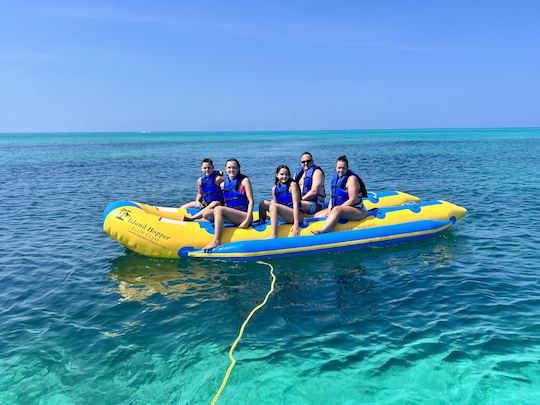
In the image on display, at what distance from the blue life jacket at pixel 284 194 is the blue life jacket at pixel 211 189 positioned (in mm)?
1060

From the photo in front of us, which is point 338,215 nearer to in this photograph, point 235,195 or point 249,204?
point 249,204

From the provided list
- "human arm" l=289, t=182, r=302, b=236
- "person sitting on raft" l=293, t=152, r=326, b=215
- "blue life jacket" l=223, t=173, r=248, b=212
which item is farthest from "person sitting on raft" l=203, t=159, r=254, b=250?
"person sitting on raft" l=293, t=152, r=326, b=215

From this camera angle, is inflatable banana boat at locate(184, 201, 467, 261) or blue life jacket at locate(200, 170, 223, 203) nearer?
inflatable banana boat at locate(184, 201, 467, 261)

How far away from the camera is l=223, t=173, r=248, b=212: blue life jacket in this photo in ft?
23.0

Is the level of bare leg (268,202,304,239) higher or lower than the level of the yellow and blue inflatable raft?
higher

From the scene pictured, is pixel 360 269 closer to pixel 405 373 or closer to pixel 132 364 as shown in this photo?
pixel 405 373

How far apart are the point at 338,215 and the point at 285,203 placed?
37.6 inches

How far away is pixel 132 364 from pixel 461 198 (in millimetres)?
10534

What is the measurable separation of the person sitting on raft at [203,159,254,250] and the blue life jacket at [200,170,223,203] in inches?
8.0

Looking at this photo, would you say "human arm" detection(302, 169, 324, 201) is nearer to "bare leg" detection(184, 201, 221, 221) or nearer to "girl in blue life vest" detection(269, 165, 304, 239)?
"girl in blue life vest" detection(269, 165, 304, 239)

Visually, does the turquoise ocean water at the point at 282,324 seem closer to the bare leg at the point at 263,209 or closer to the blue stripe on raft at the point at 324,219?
the blue stripe on raft at the point at 324,219

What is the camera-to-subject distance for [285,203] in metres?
7.06

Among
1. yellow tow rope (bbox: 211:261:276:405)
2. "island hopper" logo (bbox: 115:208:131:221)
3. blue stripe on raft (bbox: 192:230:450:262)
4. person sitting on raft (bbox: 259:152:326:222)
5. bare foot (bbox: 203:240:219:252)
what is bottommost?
yellow tow rope (bbox: 211:261:276:405)

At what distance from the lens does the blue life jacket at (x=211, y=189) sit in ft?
23.9
